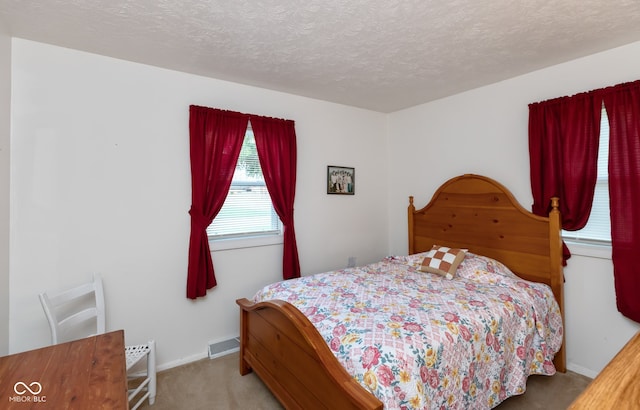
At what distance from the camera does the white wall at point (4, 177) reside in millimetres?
1935

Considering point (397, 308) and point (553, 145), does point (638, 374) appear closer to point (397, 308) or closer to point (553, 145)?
point (397, 308)

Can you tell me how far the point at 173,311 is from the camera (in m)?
2.66

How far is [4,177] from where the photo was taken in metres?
1.98

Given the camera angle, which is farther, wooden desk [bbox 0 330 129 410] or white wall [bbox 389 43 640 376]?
white wall [bbox 389 43 640 376]

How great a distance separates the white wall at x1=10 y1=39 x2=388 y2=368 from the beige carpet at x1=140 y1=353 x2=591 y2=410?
279mm

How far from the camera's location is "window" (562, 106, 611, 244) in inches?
92.4

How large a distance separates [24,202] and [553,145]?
157 inches

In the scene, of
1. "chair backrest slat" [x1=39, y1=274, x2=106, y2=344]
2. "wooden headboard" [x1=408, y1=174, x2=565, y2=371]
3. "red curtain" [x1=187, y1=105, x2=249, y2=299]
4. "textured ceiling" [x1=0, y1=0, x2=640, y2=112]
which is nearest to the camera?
"textured ceiling" [x1=0, y1=0, x2=640, y2=112]

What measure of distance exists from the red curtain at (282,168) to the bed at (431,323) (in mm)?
570

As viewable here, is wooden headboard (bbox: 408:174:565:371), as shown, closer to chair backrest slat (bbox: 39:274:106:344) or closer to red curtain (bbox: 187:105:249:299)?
red curtain (bbox: 187:105:249:299)

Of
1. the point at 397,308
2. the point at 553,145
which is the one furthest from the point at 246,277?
the point at 553,145

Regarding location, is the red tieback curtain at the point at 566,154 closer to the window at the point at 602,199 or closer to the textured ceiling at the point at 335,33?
the window at the point at 602,199

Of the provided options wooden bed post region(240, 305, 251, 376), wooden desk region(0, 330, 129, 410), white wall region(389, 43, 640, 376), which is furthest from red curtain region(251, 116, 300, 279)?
wooden desk region(0, 330, 129, 410)

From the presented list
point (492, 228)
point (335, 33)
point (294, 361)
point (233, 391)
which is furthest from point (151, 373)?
point (492, 228)
